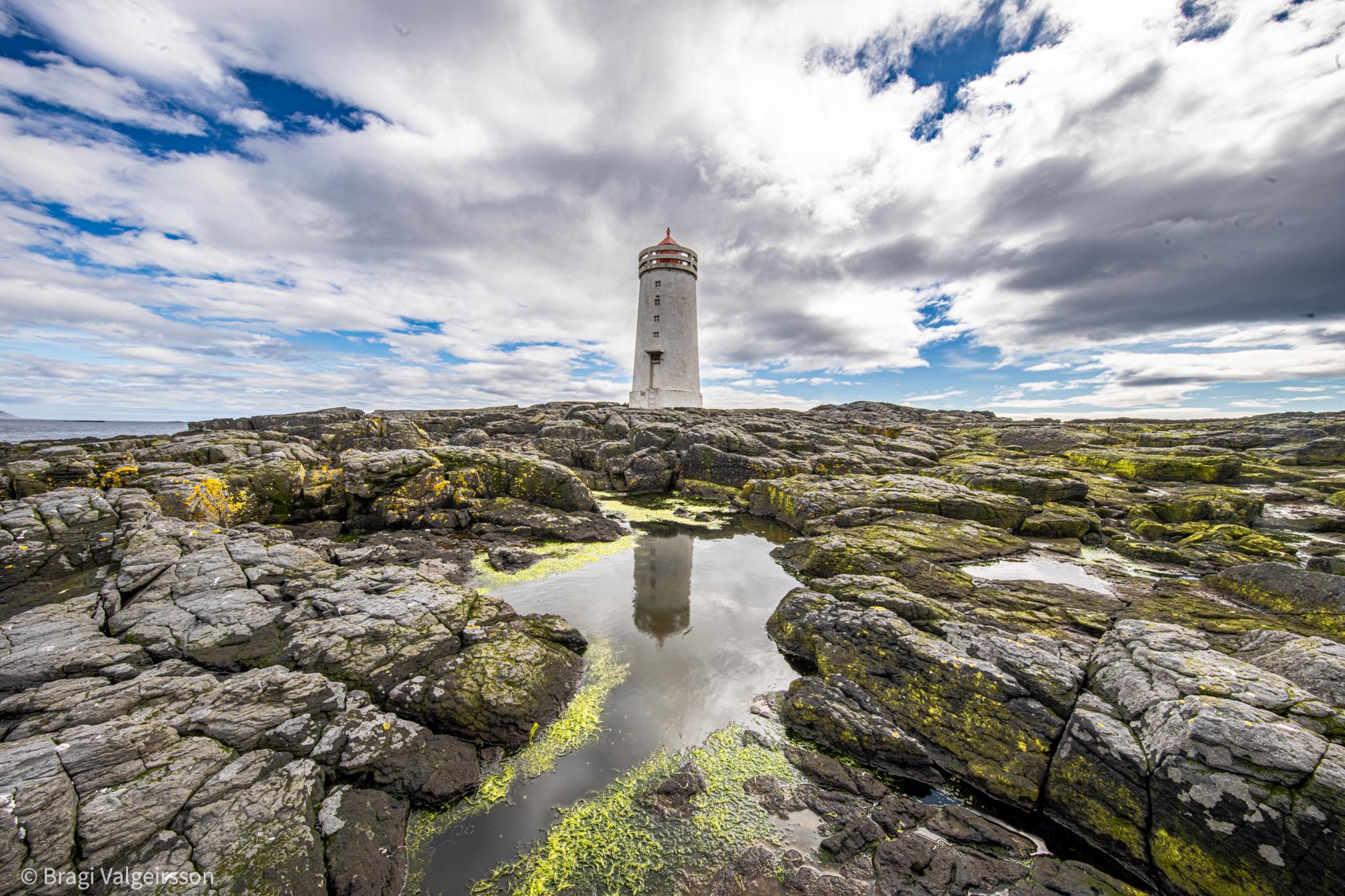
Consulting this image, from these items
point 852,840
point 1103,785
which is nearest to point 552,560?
point 852,840

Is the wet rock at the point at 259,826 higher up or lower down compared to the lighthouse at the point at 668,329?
lower down

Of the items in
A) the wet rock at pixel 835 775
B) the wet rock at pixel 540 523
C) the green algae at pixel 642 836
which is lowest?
the green algae at pixel 642 836

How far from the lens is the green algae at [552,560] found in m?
12.5

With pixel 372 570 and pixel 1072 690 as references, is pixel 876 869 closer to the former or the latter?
pixel 1072 690

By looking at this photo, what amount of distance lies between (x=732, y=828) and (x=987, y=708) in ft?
12.4

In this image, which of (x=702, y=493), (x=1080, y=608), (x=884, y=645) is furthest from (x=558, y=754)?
(x=702, y=493)

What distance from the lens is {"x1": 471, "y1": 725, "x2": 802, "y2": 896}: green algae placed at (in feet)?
15.6

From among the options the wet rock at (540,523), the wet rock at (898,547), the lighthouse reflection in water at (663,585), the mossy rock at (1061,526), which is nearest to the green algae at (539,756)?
the lighthouse reflection in water at (663,585)

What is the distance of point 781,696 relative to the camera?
7773 mm

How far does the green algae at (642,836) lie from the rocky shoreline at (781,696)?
11.1 inches

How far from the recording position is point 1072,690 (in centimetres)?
603

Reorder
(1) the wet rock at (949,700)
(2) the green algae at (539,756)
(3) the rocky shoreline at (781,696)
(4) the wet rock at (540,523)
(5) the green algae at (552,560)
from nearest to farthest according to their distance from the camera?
(3) the rocky shoreline at (781,696)
(2) the green algae at (539,756)
(1) the wet rock at (949,700)
(5) the green algae at (552,560)
(4) the wet rock at (540,523)

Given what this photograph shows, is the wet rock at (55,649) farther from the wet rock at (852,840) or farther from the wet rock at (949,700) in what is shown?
the wet rock at (949,700)

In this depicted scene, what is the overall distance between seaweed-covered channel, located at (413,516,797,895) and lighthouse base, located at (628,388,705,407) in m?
30.1
